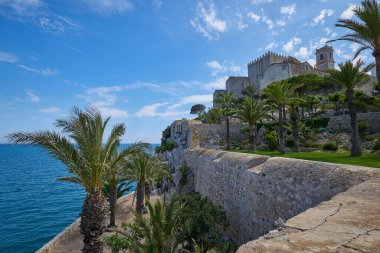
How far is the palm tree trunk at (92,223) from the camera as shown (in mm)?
9391

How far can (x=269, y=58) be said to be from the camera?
240 ft

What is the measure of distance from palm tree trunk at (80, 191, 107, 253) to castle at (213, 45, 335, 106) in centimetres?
4328

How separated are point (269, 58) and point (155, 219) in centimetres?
7204

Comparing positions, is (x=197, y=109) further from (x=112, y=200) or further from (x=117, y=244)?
(x=117, y=244)

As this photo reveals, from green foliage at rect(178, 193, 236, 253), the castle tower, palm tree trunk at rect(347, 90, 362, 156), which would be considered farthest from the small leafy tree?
green foliage at rect(178, 193, 236, 253)

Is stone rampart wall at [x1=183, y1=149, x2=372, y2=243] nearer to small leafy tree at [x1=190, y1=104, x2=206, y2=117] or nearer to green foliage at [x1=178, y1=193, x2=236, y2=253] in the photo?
green foliage at [x1=178, y1=193, x2=236, y2=253]

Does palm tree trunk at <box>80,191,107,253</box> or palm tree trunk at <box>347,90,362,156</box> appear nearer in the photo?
palm tree trunk at <box>80,191,107,253</box>

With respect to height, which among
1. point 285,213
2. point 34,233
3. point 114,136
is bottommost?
point 34,233

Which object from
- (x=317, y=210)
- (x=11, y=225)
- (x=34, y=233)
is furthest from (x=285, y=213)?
(x=11, y=225)

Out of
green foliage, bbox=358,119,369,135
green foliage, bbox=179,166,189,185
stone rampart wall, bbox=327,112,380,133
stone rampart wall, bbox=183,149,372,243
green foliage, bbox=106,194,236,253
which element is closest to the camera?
stone rampart wall, bbox=183,149,372,243

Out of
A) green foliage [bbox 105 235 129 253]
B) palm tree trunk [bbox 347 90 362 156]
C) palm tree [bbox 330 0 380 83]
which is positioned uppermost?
palm tree [bbox 330 0 380 83]

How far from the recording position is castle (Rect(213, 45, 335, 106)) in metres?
61.9

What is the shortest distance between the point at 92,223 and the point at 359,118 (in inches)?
1206

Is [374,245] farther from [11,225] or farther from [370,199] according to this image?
[11,225]
